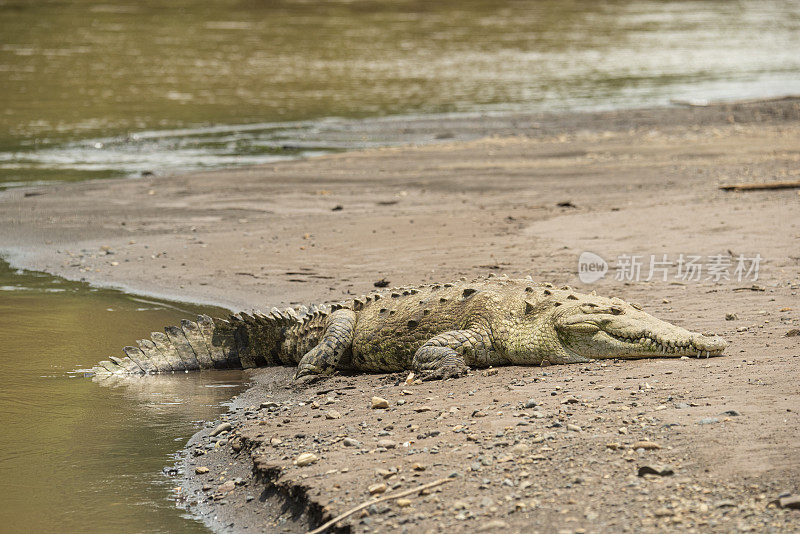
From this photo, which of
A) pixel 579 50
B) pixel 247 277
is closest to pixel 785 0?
pixel 579 50

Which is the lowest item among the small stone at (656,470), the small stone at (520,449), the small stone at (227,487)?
the small stone at (227,487)

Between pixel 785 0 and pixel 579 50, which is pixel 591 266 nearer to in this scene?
pixel 579 50

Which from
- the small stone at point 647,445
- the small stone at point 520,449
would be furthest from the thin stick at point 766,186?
Result: the small stone at point 520,449

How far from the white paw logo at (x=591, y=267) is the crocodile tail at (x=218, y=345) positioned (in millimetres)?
2929

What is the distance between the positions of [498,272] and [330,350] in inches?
115

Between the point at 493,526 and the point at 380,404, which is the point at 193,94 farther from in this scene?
the point at 493,526

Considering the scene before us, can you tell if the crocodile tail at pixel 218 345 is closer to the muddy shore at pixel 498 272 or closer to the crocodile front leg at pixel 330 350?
the muddy shore at pixel 498 272

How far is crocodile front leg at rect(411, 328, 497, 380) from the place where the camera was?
6.71m

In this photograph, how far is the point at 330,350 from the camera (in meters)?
7.34

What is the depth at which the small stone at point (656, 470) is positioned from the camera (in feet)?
15.4

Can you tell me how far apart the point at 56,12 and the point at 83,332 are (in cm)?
4198

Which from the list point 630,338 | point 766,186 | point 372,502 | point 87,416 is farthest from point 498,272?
point 372,502

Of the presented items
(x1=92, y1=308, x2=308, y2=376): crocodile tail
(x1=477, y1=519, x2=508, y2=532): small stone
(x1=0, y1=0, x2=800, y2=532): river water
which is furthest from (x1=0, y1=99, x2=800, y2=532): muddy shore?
(x1=0, y1=0, x2=800, y2=532): river water

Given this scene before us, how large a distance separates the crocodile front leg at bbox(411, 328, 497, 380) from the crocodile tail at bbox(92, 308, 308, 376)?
1.36 metres
